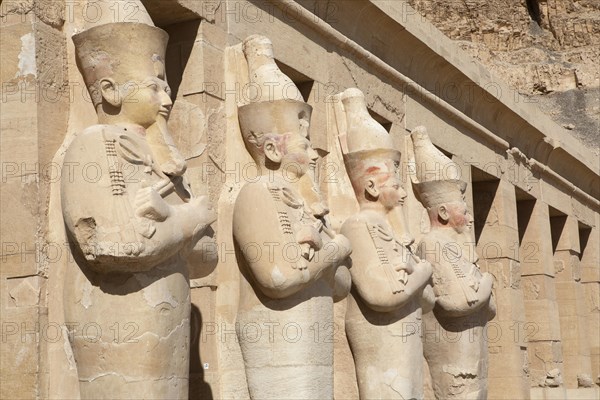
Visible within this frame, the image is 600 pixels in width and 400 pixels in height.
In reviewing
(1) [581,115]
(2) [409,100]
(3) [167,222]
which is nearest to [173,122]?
(3) [167,222]

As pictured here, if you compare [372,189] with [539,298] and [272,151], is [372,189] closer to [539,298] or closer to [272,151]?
[272,151]

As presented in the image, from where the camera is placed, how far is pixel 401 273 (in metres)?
7.89

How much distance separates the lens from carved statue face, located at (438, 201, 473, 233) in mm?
9633

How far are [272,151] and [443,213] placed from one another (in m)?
2.96

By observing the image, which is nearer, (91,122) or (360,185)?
(91,122)

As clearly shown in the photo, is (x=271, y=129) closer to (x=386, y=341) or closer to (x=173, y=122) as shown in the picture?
(x=173, y=122)

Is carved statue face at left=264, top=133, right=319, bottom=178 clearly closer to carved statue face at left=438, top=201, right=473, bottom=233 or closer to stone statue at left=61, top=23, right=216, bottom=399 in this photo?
stone statue at left=61, top=23, right=216, bottom=399

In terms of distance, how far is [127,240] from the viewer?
5.42 m

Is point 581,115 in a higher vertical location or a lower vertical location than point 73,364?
higher

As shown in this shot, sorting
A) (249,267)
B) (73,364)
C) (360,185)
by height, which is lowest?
(73,364)

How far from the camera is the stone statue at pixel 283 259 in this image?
666 centimetres

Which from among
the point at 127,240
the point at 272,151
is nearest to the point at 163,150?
the point at 127,240

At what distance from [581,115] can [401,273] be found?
1298cm

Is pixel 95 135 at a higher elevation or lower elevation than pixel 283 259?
higher
